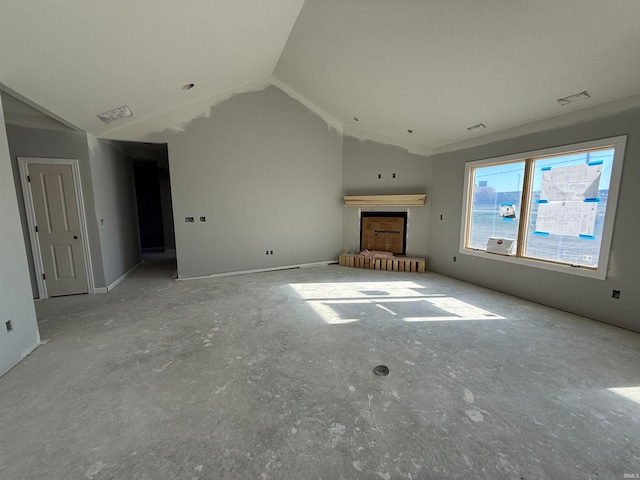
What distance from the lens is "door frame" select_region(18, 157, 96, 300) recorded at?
3824 millimetres

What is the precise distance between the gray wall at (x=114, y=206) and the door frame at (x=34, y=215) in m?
0.18

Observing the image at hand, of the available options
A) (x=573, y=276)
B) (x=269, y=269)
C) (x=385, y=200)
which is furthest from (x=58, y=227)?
(x=573, y=276)

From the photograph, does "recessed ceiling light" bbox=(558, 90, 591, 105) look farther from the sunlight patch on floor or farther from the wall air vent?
the wall air vent

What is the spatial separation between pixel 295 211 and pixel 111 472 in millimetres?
4789

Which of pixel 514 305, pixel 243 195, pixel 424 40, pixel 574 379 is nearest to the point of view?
pixel 574 379

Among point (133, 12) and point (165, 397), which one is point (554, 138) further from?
point (165, 397)

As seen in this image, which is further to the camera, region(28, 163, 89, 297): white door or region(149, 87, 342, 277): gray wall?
region(149, 87, 342, 277): gray wall

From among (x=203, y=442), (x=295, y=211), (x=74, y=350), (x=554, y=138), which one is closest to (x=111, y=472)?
(x=203, y=442)

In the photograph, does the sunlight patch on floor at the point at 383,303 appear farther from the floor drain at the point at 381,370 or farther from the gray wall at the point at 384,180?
the gray wall at the point at 384,180

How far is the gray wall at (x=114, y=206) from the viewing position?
4355 mm

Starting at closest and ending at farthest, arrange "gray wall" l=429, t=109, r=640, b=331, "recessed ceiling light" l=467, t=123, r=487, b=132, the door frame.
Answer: "gray wall" l=429, t=109, r=640, b=331 < the door frame < "recessed ceiling light" l=467, t=123, r=487, b=132

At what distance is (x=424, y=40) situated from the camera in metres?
2.93

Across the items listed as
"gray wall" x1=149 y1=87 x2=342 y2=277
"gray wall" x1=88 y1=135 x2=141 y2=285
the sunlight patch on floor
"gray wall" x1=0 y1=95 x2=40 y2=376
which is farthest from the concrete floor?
"gray wall" x1=149 y1=87 x2=342 y2=277

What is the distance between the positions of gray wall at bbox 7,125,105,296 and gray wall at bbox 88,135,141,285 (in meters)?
0.08
